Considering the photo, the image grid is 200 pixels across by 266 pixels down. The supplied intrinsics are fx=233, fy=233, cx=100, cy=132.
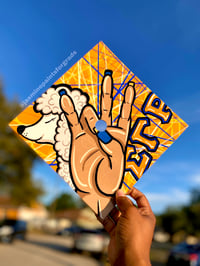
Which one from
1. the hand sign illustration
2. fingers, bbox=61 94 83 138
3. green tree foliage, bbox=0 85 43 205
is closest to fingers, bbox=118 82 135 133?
the hand sign illustration

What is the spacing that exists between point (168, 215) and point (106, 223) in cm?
4349

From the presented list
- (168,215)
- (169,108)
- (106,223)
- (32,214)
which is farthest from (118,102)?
(32,214)

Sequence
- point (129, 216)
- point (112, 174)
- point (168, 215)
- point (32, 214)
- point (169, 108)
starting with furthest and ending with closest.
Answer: point (32, 214) → point (168, 215) → point (169, 108) → point (112, 174) → point (129, 216)

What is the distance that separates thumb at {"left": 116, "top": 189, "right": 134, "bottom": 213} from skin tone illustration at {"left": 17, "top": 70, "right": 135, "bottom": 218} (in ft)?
0.18

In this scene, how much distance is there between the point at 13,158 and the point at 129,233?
13392 millimetres

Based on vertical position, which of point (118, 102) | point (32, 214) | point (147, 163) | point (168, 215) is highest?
point (32, 214)

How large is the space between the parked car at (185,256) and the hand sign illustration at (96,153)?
937cm

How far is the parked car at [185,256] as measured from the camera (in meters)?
8.98

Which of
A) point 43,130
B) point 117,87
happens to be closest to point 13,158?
point 43,130

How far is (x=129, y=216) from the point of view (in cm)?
142

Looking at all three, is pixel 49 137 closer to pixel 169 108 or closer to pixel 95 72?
pixel 95 72

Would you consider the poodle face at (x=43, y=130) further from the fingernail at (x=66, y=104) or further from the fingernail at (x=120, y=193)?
the fingernail at (x=120, y=193)

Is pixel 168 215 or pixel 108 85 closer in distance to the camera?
pixel 108 85

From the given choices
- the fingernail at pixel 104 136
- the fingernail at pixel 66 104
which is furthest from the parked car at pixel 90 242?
the fingernail at pixel 66 104
